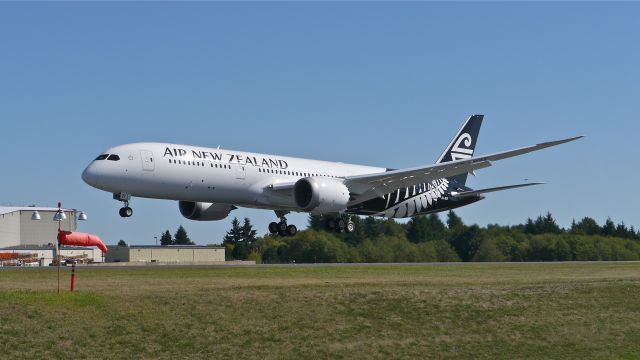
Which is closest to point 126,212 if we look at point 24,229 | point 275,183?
point 275,183

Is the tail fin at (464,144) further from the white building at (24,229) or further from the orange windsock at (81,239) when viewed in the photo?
the white building at (24,229)

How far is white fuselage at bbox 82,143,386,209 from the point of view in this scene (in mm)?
52531

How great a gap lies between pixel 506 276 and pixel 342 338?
22453 millimetres

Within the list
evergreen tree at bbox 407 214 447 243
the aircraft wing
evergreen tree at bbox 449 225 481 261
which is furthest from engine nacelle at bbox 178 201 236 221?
evergreen tree at bbox 407 214 447 243

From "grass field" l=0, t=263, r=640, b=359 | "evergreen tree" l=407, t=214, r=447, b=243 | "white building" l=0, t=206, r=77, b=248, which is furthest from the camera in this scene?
"white building" l=0, t=206, r=77, b=248

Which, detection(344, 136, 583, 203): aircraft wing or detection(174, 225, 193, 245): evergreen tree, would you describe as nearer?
detection(344, 136, 583, 203): aircraft wing

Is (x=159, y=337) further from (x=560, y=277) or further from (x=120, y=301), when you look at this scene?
(x=560, y=277)

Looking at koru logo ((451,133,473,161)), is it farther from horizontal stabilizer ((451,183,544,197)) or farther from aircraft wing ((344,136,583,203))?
aircraft wing ((344,136,583,203))

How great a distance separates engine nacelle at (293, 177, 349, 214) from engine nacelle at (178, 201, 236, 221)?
655 cm

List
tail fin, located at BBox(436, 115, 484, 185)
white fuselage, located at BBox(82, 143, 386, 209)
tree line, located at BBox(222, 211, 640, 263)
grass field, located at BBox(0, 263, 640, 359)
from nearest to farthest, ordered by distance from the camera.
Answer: grass field, located at BBox(0, 263, 640, 359) → white fuselage, located at BBox(82, 143, 386, 209) → tail fin, located at BBox(436, 115, 484, 185) → tree line, located at BBox(222, 211, 640, 263)

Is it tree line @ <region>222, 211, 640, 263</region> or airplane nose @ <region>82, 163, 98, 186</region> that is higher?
airplane nose @ <region>82, 163, 98, 186</region>

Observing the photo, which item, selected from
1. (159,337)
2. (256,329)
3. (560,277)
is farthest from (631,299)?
(159,337)

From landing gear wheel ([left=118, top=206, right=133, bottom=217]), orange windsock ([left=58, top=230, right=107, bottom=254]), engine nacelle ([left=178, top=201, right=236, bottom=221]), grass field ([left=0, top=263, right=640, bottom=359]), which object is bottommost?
grass field ([left=0, top=263, right=640, bottom=359])

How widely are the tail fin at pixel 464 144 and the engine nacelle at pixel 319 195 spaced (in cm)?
1571
